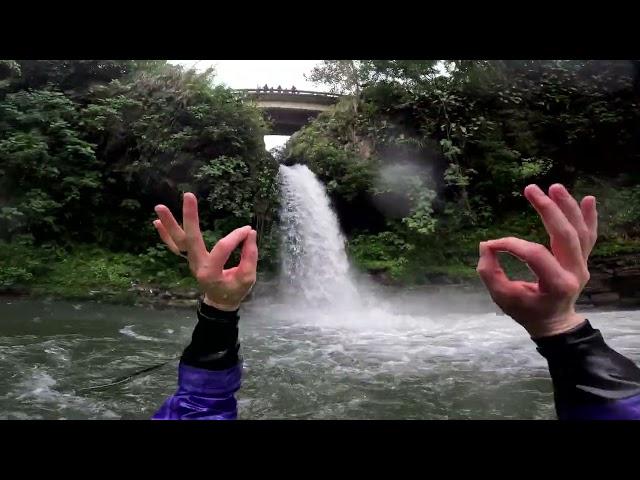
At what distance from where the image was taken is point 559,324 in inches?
30.8

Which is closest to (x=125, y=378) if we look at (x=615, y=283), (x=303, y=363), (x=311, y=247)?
(x=303, y=363)

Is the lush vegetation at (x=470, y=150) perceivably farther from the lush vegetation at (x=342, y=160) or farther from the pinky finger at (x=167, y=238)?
the pinky finger at (x=167, y=238)

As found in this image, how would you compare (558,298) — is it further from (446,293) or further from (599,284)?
(599,284)

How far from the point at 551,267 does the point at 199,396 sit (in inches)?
27.5

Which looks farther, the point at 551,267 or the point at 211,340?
the point at 211,340

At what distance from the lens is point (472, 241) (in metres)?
9.00

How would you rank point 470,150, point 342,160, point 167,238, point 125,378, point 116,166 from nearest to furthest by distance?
point 167,238 → point 125,378 → point 116,166 → point 342,160 → point 470,150

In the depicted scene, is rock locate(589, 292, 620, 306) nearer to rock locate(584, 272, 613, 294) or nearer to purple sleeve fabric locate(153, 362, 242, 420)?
rock locate(584, 272, 613, 294)

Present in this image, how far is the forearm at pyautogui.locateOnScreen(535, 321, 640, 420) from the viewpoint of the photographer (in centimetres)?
72

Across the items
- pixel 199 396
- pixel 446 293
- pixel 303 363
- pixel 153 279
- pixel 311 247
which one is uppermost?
pixel 311 247

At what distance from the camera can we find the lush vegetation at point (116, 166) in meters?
8.20

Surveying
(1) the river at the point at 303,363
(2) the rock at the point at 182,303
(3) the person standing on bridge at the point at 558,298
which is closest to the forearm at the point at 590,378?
(3) the person standing on bridge at the point at 558,298

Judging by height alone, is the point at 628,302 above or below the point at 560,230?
below

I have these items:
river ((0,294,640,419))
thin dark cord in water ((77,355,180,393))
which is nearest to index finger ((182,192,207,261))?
river ((0,294,640,419))
